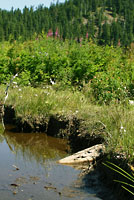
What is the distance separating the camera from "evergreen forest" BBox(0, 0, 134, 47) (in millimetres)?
74062

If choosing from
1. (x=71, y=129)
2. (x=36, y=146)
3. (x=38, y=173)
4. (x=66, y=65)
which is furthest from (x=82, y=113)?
(x=66, y=65)

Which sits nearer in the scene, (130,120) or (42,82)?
(130,120)

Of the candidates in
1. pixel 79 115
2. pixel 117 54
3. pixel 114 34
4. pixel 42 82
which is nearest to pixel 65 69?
pixel 42 82

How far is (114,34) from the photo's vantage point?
8338 centimetres

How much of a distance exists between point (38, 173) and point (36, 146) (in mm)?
1523

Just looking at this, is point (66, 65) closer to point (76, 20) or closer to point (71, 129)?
point (71, 129)

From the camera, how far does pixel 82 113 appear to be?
673 centimetres

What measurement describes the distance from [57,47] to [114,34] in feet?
245

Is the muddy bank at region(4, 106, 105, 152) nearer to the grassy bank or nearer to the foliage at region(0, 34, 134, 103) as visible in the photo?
the grassy bank

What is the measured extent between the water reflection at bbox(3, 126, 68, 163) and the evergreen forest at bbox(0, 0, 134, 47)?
55353 mm

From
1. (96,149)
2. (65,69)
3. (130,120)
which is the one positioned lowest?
(96,149)

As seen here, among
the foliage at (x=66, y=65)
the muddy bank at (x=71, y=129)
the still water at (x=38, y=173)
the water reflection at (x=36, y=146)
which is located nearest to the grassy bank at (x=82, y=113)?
the muddy bank at (x=71, y=129)

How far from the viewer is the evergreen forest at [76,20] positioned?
74062mm

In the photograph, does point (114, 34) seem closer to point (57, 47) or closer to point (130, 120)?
point (57, 47)
